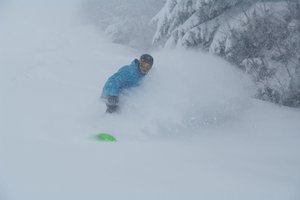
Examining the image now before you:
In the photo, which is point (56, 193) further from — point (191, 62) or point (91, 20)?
point (91, 20)

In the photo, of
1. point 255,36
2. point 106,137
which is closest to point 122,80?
point 106,137

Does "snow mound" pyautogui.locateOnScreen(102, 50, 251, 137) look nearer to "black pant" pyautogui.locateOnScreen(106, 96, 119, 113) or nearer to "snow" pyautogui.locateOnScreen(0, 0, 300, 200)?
"snow" pyautogui.locateOnScreen(0, 0, 300, 200)

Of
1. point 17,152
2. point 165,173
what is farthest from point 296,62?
point 17,152

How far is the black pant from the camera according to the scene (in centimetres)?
686

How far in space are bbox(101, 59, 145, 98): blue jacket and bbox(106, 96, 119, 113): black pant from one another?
7cm

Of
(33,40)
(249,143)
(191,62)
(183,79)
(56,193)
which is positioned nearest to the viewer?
(56,193)

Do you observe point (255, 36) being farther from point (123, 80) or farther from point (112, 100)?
point (112, 100)

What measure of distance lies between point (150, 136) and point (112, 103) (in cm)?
95

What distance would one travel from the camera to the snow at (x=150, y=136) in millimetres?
3824

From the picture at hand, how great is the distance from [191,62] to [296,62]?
2.18 metres

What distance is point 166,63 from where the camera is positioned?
8664mm

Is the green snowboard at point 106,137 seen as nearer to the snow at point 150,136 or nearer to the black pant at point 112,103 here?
the snow at point 150,136

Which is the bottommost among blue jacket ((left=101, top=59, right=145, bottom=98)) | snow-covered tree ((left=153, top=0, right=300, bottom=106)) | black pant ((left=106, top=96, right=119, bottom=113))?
black pant ((left=106, top=96, right=119, bottom=113))

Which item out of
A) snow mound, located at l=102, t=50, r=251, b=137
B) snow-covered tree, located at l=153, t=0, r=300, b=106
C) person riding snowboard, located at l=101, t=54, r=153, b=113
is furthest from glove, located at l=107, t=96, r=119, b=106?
snow-covered tree, located at l=153, t=0, r=300, b=106
